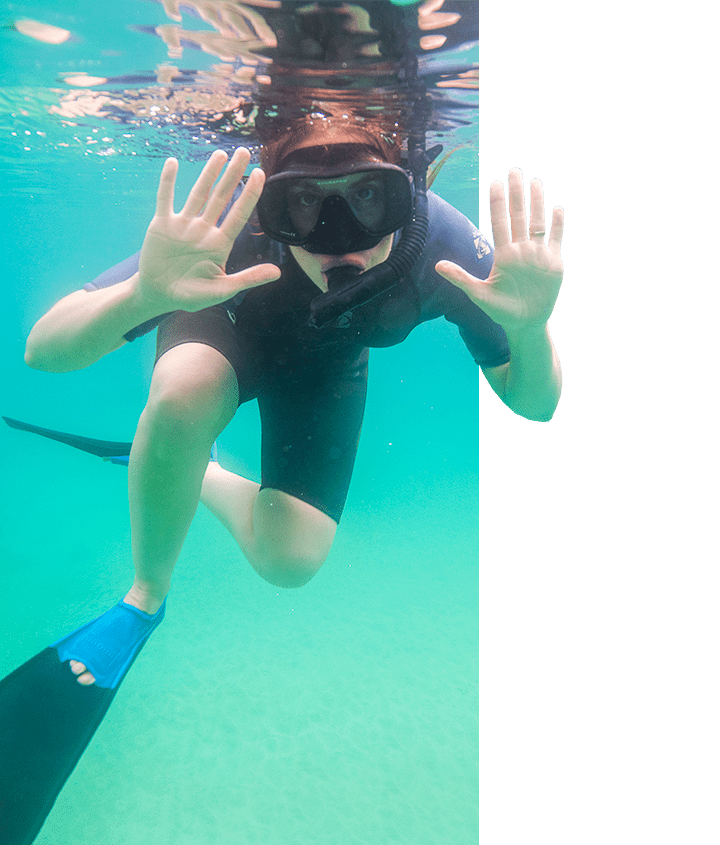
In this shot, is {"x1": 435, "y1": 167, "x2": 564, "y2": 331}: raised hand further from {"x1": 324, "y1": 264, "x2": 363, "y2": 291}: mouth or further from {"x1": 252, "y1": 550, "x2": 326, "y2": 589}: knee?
{"x1": 252, "y1": 550, "x2": 326, "y2": 589}: knee

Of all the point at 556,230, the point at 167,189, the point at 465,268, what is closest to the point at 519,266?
the point at 556,230

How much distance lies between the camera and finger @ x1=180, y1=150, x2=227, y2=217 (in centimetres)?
209

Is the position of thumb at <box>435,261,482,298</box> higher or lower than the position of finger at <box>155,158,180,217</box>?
lower

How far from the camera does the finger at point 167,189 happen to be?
6.81 feet

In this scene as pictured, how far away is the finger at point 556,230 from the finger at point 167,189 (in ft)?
5.10

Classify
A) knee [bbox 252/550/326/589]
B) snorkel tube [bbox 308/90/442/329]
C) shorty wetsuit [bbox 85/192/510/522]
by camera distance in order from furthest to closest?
knee [bbox 252/550/326/589] → shorty wetsuit [bbox 85/192/510/522] → snorkel tube [bbox 308/90/442/329]

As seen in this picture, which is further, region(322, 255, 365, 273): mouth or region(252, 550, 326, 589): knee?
region(252, 550, 326, 589): knee

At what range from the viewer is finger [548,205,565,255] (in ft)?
8.14

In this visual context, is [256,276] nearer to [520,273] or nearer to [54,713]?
[520,273]

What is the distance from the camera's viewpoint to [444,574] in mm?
8398

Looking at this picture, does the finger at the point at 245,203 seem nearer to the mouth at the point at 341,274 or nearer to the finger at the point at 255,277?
the finger at the point at 255,277

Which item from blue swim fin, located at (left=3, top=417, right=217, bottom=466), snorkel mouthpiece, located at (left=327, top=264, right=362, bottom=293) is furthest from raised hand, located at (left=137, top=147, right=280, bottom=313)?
blue swim fin, located at (left=3, top=417, right=217, bottom=466)

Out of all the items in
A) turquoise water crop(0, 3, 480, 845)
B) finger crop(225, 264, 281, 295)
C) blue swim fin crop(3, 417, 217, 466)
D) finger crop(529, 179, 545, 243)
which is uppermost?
finger crop(529, 179, 545, 243)

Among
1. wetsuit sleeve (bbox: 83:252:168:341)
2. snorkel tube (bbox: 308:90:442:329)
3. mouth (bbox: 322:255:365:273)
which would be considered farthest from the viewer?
wetsuit sleeve (bbox: 83:252:168:341)
